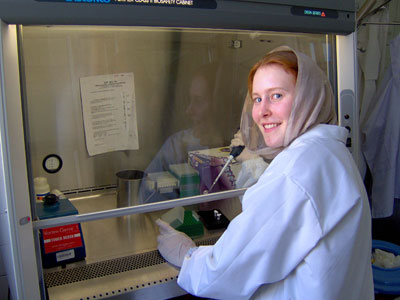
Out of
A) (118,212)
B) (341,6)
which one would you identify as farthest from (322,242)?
(341,6)

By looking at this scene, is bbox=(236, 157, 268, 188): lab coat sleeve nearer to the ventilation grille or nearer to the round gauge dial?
the ventilation grille

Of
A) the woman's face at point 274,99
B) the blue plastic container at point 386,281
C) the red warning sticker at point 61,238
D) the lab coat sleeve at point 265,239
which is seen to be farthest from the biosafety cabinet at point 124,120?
the blue plastic container at point 386,281

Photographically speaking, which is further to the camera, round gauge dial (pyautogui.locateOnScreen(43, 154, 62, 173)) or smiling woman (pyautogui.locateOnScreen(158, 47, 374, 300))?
round gauge dial (pyautogui.locateOnScreen(43, 154, 62, 173))

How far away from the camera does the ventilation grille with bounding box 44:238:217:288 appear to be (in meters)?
1.04

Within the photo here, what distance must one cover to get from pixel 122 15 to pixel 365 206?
2.51 feet

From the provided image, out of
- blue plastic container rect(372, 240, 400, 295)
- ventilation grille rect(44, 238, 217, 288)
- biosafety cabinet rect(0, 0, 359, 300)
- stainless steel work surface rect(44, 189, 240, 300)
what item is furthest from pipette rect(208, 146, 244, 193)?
blue plastic container rect(372, 240, 400, 295)

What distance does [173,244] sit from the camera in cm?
116

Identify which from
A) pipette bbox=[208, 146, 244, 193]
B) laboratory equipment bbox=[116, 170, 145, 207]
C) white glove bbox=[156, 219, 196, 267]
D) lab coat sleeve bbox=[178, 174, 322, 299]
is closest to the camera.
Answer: lab coat sleeve bbox=[178, 174, 322, 299]

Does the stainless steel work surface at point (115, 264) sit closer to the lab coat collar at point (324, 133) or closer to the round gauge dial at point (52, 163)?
the round gauge dial at point (52, 163)

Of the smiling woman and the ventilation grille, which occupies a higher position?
the smiling woman

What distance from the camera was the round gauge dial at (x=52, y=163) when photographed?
120 centimetres

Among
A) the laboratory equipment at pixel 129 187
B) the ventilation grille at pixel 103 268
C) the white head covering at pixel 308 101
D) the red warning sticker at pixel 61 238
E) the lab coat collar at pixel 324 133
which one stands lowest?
the ventilation grille at pixel 103 268

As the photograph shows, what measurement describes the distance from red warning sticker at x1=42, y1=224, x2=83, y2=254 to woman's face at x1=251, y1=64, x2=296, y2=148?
0.70 metres

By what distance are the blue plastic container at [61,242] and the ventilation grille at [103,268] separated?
1.5 inches
